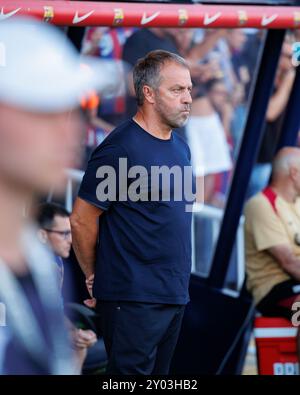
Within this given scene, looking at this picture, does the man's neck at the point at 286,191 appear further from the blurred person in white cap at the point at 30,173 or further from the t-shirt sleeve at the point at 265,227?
the blurred person in white cap at the point at 30,173

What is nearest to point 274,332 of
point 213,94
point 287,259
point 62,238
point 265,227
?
point 287,259

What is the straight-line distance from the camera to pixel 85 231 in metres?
3.11

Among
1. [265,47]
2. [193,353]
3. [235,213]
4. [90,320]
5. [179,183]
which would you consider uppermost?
[265,47]

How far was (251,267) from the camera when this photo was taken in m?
4.55

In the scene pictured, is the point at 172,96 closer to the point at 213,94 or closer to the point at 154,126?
the point at 154,126

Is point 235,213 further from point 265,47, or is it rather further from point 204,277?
point 265,47

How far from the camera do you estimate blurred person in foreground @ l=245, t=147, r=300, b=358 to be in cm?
439

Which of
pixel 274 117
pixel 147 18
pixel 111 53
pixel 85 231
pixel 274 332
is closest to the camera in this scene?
pixel 85 231

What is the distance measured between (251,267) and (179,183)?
1578 millimetres

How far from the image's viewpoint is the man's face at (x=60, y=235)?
152 inches

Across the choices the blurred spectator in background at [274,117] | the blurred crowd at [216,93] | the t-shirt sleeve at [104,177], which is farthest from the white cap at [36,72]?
the blurred spectator in background at [274,117]

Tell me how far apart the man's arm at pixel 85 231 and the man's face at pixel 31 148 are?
161 centimetres

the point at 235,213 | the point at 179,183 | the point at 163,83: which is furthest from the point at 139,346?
the point at 235,213

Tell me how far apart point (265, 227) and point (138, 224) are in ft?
5.04
